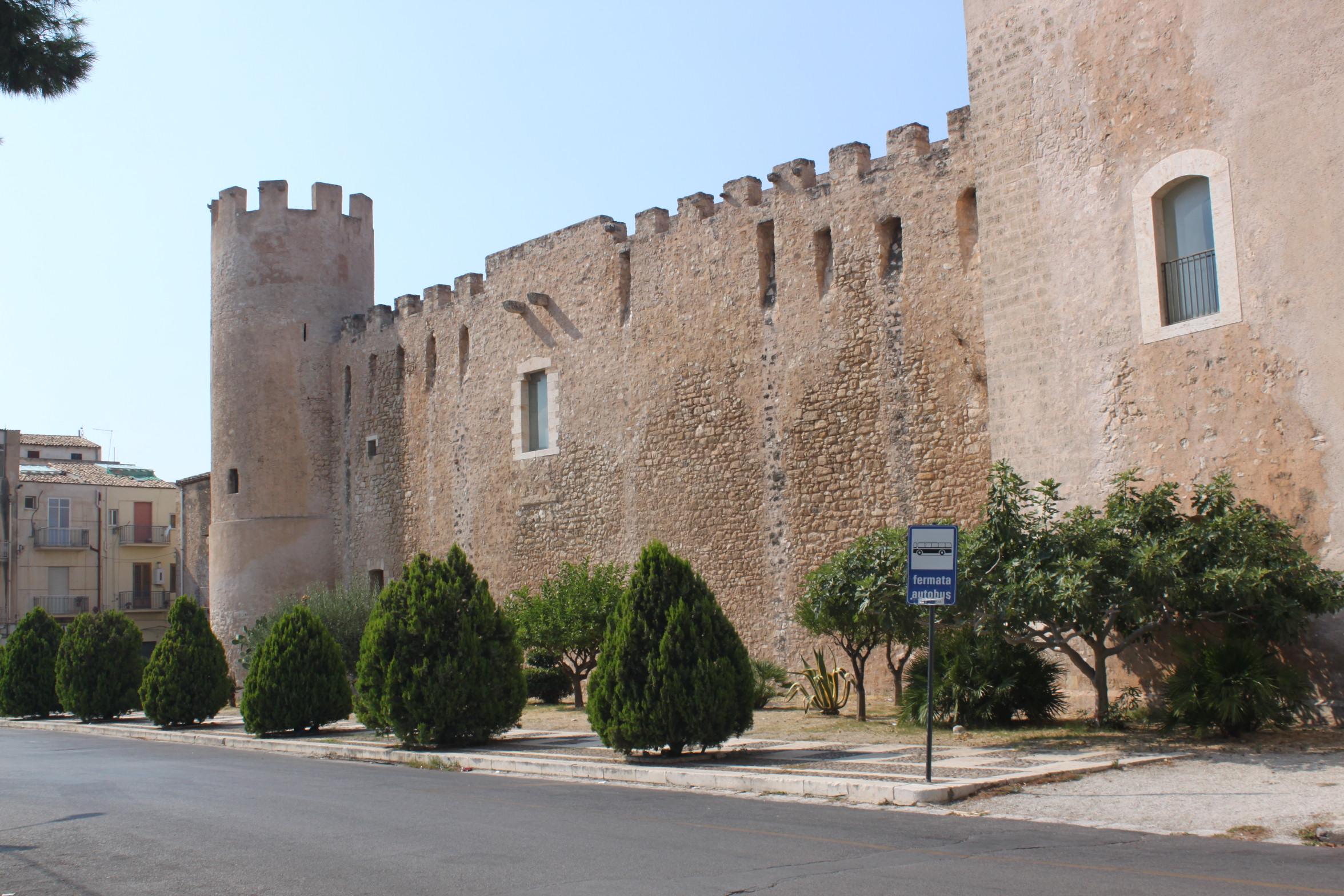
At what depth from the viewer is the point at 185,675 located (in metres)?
18.8

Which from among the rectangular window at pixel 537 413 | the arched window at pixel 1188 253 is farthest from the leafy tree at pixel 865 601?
the rectangular window at pixel 537 413

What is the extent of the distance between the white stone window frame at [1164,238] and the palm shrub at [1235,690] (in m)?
3.00

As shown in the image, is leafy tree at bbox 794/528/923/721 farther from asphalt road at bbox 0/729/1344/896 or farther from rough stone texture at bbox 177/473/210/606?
rough stone texture at bbox 177/473/210/606

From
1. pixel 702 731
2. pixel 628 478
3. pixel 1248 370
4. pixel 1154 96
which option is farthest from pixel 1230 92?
pixel 628 478

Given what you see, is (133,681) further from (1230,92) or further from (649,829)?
(1230,92)

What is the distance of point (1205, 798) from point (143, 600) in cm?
4475

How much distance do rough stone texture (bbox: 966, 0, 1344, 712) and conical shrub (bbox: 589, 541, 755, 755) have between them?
408 cm

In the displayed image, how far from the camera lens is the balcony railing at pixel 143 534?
45844mm

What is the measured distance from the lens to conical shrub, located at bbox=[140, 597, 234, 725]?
18.7 metres

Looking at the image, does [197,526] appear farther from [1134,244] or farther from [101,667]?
[1134,244]

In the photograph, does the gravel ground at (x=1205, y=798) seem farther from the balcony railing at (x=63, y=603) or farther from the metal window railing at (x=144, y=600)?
the metal window railing at (x=144, y=600)

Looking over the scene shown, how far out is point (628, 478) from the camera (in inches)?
814

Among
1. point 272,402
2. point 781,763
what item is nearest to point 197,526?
point 272,402

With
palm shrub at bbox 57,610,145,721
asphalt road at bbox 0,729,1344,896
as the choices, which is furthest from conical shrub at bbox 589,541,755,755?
palm shrub at bbox 57,610,145,721
